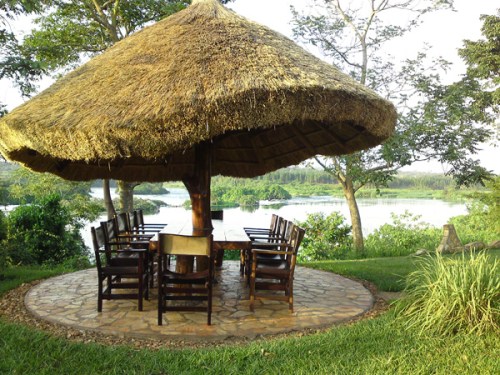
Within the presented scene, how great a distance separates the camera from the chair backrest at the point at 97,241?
13.0 ft

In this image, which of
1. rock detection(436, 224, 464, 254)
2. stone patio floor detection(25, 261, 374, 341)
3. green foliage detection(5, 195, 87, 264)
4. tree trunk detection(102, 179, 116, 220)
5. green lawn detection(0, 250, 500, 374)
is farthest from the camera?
tree trunk detection(102, 179, 116, 220)

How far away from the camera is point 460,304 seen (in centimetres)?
355

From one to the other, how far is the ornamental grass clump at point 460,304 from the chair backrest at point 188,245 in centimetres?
192

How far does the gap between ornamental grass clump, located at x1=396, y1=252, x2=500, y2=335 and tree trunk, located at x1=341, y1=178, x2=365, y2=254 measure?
7350 mm

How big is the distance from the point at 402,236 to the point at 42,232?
372 inches

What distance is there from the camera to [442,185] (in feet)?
46.5

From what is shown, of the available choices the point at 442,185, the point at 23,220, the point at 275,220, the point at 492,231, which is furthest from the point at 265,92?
the point at 442,185

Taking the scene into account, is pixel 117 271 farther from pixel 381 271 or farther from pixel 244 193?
pixel 244 193

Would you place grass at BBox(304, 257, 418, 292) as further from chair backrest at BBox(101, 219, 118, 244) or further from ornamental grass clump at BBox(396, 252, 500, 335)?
chair backrest at BBox(101, 219, 118, 244)

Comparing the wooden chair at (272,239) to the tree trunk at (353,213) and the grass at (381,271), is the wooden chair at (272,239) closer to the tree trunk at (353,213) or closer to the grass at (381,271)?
the grass at (381,271)

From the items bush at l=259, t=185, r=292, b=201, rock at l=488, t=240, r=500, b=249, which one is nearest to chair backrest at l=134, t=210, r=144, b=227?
rock at l=488, t=240, r=500, b=249

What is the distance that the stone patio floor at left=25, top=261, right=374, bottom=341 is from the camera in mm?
3613

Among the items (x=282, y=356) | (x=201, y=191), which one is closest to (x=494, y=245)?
(x=201, y=191)

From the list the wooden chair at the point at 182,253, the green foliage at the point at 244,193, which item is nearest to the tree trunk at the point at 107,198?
the green foliage at the point at 244,193
